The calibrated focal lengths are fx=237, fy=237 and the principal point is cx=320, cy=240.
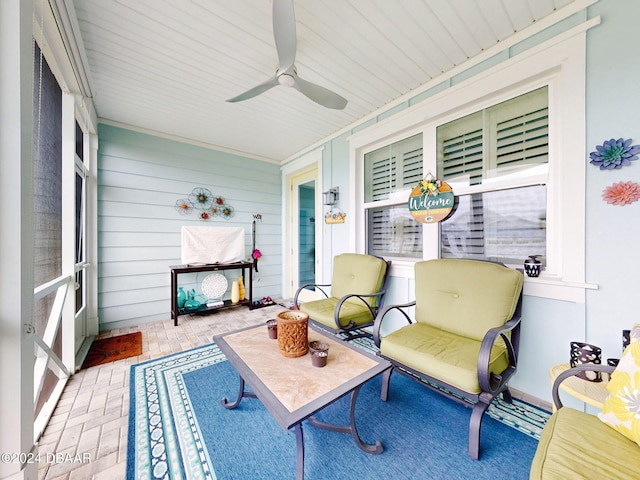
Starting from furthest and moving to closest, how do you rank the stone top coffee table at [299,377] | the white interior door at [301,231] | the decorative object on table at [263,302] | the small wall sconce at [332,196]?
the white interior door at [301,231] < the decorative object on table at [263,302] < the small wall sconce at [332,196] < the stone top coffee table at [299,377]

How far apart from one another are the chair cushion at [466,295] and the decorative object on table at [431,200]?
20.1 inches

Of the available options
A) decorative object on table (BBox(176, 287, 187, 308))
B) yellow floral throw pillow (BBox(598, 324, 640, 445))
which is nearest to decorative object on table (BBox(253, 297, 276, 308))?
decorative object on table (BBox(176, 287, 187, 308))

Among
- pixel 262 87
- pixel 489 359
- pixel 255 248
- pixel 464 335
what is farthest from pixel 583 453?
pixel 255 248

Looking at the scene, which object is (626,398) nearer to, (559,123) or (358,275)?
(559,123)

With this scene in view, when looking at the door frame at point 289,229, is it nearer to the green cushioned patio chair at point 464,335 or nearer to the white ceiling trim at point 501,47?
the white ceiling trim at point 501,47

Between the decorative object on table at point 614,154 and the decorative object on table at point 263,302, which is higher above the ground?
the decorative object on table at point 614,154

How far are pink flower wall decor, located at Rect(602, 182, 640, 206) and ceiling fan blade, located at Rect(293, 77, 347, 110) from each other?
1.85 m

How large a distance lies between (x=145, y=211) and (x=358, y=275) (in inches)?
118

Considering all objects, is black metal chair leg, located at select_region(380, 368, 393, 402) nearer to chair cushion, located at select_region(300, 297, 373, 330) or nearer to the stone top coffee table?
the stone top coffee table

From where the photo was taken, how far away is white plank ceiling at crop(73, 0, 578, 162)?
1.55 metres

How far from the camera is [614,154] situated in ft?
4.58

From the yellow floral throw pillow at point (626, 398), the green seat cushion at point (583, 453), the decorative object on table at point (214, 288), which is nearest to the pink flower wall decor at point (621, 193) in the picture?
the yellow floral throw pillow at point (626, 398)

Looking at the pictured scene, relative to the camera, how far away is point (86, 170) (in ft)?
8.81

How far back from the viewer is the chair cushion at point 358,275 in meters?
2.50
